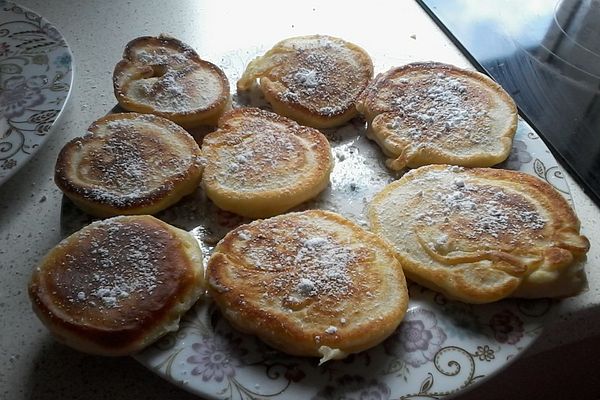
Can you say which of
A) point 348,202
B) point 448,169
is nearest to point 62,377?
point 348,202

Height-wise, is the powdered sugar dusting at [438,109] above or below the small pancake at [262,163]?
above

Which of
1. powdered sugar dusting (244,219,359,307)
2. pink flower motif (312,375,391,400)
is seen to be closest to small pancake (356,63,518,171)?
powdered sugar dusting (244,219,359,307)

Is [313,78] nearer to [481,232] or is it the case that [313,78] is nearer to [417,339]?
[481,232]

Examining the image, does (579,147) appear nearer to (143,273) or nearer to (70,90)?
(143,273)

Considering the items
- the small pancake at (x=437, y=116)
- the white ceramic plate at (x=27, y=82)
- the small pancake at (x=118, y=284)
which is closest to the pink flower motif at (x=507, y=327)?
the small pancake at (x=437, y=116)

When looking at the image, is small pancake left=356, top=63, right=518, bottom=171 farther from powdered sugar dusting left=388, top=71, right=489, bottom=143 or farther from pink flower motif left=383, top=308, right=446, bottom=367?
pink flower motif left=383, top=308, right=446, bottom=367

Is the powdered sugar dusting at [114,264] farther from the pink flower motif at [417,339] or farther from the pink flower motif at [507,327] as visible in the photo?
the pink flower motif at [507,327]
